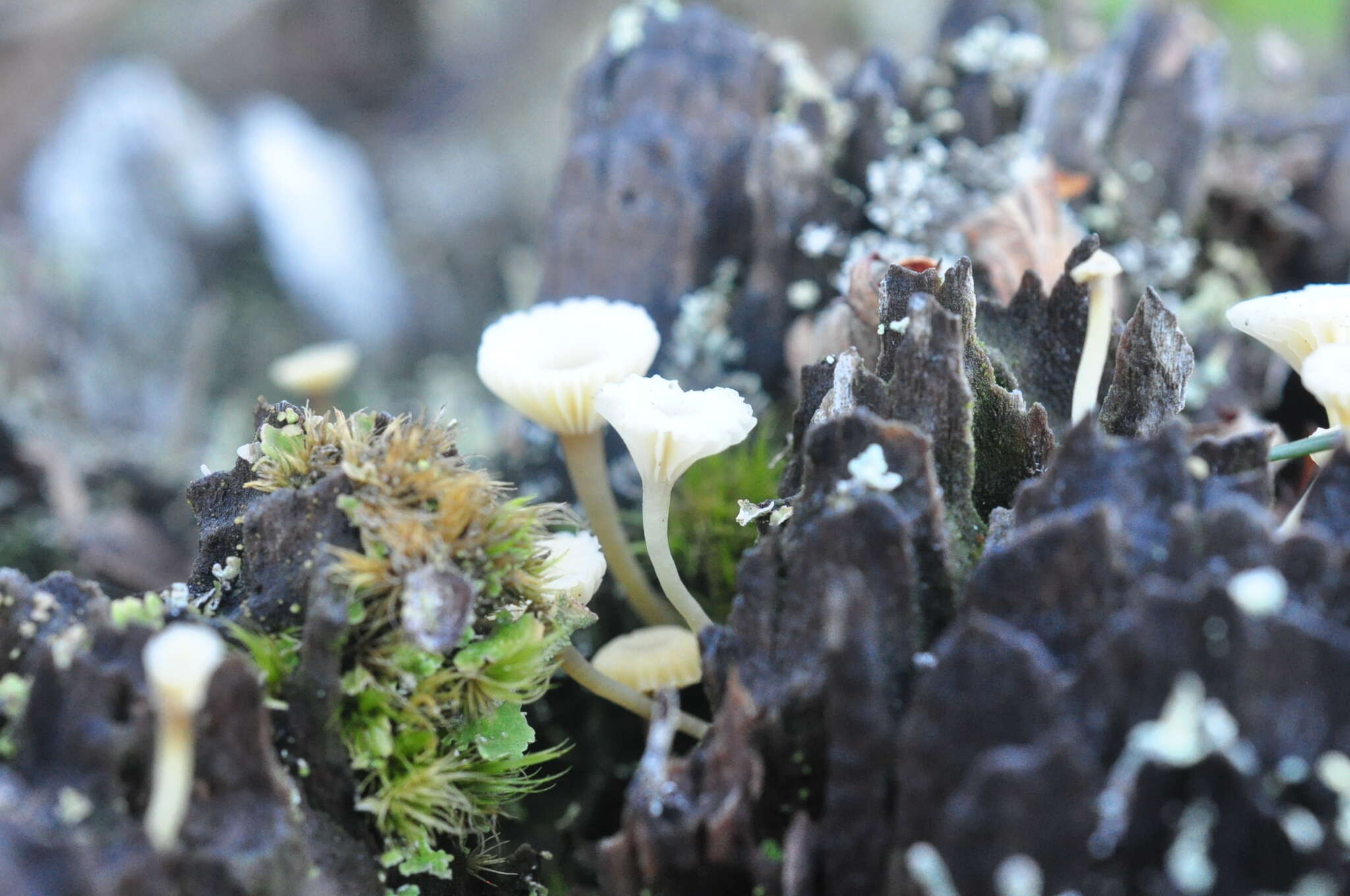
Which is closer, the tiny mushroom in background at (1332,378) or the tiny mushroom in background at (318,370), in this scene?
the tiny mushroom in background at (1332,378)

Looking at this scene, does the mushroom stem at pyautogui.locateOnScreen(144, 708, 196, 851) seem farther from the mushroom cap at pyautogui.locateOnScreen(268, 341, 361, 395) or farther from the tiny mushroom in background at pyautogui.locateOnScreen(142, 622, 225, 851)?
the mushroom cap at pyautogui.locateOnScreen(268, 341, 361, 395)

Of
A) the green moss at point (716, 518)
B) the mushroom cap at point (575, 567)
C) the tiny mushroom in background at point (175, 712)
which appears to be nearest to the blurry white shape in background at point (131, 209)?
the green moss at point (716, 518)

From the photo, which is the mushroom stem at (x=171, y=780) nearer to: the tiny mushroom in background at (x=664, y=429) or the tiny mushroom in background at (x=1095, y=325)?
the tiny mushroom in background at (x=664, y=429)

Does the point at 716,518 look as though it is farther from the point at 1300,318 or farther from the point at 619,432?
the point at 1300,318

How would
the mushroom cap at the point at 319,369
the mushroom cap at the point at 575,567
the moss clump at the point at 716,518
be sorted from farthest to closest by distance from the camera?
the mushroom cap at the point at 319,369 < the moss clump at the point at 716,518 < the mushroom cap at the point at 575,567

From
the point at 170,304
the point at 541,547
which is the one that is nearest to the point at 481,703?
the point at 541,547

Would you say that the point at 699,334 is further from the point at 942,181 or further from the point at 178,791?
the point at 178,791
